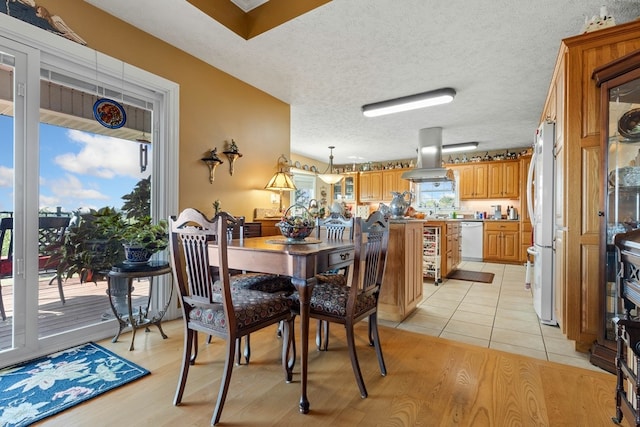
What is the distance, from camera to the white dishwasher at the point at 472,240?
21.6 ft

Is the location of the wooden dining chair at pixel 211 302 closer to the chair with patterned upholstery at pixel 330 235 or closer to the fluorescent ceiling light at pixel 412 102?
the chair with patterned upholstery at pixel 330 235

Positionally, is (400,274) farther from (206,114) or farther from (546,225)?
(206,114)

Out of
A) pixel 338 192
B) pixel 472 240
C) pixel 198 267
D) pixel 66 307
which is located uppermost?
pixel 338 192

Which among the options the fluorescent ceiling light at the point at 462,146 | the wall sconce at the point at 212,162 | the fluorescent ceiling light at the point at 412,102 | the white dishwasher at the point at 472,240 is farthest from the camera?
the white dishwasher at the point at 472,240

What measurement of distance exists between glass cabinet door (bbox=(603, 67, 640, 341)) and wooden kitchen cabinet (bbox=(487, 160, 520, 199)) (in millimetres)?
4854

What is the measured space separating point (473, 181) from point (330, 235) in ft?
17.6

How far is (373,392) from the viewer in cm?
168

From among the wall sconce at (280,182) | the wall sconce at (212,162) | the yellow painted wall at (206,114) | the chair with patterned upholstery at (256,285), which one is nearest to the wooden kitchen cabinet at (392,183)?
the yellow painted wall at (206,114)

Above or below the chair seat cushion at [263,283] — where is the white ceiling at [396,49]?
above

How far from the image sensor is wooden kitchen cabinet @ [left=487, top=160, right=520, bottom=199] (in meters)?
6.35

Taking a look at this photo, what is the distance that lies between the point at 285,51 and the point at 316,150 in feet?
13.5

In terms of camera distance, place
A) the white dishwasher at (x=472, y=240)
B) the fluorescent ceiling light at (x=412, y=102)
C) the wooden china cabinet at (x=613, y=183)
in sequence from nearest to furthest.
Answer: the wooden china cabinet at (x=613, y=183), the fluorescent ceiling light at (x=412, y=102), the white dishwasher at (x=472, y=240)

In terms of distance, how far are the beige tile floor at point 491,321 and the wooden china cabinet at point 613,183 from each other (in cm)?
34

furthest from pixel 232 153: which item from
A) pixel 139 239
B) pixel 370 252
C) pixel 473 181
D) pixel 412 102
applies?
pixel 473 181
